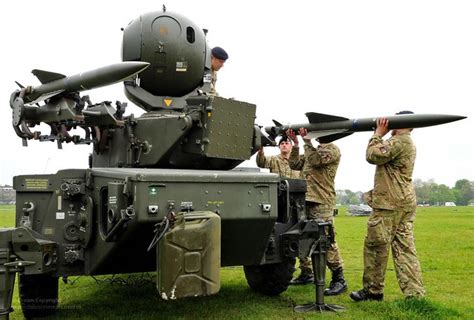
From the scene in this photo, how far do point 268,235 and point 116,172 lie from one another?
63.2 inches

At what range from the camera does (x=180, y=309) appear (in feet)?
19.4

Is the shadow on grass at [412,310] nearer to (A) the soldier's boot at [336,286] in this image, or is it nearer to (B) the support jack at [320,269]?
(B) the support jack at [320,269]

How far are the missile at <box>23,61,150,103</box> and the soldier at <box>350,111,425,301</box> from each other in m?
2.80

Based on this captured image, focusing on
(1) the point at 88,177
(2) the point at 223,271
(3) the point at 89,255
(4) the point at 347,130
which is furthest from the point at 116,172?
(2) the point at 223,271

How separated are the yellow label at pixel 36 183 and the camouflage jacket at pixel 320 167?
337cm

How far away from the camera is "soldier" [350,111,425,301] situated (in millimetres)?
5941

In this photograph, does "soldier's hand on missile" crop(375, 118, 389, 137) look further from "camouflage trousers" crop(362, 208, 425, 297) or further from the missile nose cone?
the missile nose cone

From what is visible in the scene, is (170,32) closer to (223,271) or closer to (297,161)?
(297,161)

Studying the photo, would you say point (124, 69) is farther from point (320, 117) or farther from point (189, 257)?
point (320, 117)

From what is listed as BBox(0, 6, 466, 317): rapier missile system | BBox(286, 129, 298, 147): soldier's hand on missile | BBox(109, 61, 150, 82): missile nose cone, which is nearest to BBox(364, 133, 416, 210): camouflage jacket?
BBox(0, 6, 466, 317): rapier missile system

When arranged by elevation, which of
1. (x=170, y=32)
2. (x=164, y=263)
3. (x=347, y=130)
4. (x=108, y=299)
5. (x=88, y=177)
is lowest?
(x=108, y=299)

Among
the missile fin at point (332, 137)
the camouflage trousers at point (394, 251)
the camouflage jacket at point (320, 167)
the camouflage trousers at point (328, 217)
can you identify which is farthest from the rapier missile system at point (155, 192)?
the missile fin at point (332, 137)

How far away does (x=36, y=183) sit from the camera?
5.11 metres

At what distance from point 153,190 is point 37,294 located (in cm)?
190
